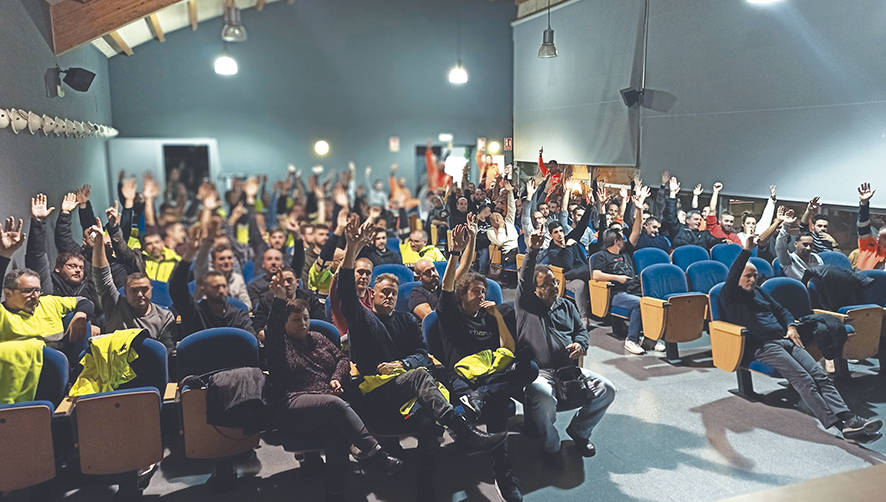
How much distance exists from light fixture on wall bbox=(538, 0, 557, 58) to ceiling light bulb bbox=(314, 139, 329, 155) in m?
1.91

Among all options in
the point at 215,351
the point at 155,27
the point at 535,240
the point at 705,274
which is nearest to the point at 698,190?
the point at 705,274

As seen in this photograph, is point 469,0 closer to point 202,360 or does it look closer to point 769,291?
point 202,360

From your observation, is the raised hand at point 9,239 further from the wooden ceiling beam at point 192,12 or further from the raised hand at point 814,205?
the raised hand at point 814,205

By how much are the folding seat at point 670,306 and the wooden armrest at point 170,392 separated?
3.32 m

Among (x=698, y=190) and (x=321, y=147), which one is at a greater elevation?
(x=321, y=147)

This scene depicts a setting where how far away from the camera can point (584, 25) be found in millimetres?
3816

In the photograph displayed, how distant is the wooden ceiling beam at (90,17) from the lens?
2.20 metres

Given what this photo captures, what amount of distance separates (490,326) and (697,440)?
1.43m

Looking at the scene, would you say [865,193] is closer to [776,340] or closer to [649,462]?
[776,340]

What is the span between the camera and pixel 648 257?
462 centimetres

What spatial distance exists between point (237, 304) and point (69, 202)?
3.47 feet

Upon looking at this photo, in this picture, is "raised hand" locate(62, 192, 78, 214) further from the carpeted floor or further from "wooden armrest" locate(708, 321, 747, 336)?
"wooden armrest" locate(708, 321, 747, 336)

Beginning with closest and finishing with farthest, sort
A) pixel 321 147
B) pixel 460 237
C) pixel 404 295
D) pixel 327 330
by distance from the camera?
pixel 321 147, pixel 327 330, pixel 460 237, pixel 404 295

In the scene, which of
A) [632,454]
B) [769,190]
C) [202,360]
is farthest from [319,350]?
[769,190]
